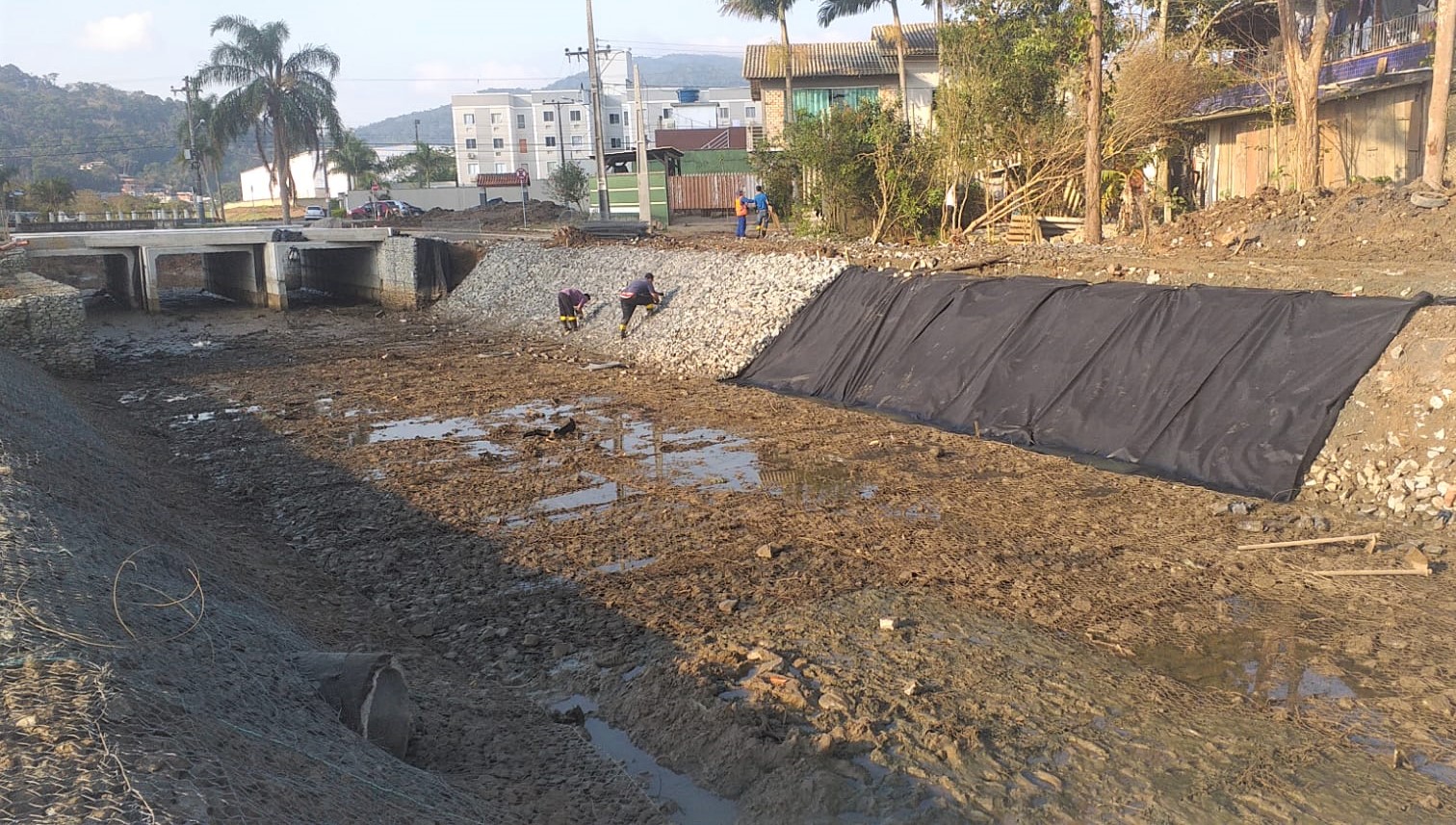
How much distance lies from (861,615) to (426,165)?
271ft

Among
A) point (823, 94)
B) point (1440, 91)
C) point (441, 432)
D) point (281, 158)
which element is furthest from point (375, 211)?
point (1440, 91)

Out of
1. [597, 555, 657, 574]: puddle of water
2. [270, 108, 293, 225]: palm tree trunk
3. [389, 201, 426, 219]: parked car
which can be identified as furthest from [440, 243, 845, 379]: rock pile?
[270, 108, 293, 225]: palm tree trunk

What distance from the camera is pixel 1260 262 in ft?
49.2

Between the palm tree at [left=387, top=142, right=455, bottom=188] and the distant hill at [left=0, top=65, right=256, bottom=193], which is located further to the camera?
the distant hill at [left=0, top=65, right=256, bottom=193]

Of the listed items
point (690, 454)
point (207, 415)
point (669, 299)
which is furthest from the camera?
point (669, 299)

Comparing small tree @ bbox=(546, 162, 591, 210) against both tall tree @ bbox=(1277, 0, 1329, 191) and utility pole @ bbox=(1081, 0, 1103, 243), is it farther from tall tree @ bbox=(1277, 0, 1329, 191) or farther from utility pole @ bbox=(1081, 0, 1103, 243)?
tall tree @ bbox=(1277, 0, 1329, 191)

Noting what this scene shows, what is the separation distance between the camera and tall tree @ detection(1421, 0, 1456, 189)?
51.6 ft

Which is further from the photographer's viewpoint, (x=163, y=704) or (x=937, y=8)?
(x=937, y=8)

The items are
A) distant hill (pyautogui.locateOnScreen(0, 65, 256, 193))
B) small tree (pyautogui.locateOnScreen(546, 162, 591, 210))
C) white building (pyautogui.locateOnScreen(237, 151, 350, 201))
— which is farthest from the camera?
distant hill (pyautogui.locateOnScreen(0, 65, 256, 193))

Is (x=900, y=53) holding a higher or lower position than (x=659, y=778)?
higher

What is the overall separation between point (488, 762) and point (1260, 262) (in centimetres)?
1355

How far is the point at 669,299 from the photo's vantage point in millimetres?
21453

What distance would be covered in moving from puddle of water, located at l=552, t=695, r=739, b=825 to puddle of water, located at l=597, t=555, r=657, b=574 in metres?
2.18

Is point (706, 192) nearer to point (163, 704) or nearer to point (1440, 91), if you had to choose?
point (1440, 91)
